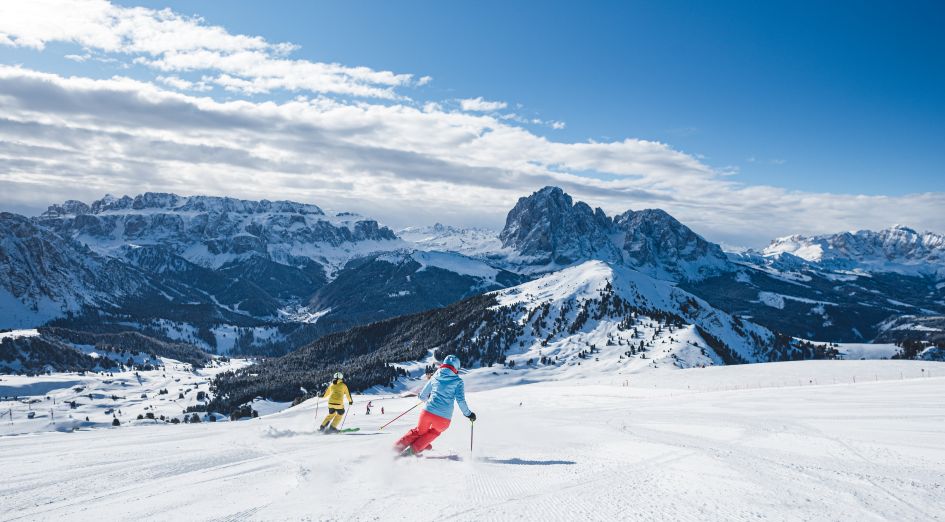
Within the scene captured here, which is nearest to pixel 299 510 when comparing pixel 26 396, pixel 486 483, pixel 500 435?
pixel 486 483

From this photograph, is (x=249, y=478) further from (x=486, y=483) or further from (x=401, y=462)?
(x=486, y=483)

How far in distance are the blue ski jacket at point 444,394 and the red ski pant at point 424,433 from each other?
0.52ft

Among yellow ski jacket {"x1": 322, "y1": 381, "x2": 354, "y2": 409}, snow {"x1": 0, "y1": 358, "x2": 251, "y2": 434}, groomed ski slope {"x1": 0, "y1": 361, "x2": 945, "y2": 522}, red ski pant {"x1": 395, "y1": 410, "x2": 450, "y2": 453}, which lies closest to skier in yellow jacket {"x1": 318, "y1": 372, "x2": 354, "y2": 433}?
yellow ski jacket {"x1": 322, "y1": 381, "x2": 354, "y2": 409}

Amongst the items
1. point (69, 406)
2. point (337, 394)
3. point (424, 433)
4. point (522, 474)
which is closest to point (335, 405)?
point (337, 394)

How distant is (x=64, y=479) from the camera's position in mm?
10891

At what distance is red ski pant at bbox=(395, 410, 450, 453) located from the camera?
14456mm

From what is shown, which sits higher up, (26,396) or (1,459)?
(1,459)

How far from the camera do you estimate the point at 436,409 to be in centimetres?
1505

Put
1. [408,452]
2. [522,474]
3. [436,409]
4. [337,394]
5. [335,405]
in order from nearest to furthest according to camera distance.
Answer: [522,474] < [408,452] < [436,409] < [335,405] < [337,394]

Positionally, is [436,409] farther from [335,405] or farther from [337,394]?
[337,394]

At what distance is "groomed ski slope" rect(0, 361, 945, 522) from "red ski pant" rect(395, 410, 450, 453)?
1.81 feet

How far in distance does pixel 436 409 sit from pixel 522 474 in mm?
3727

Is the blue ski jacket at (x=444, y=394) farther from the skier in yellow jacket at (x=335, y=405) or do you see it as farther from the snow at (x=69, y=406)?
the snow at (x=69, y=406)

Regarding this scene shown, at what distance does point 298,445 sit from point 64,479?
6478 millimetres
